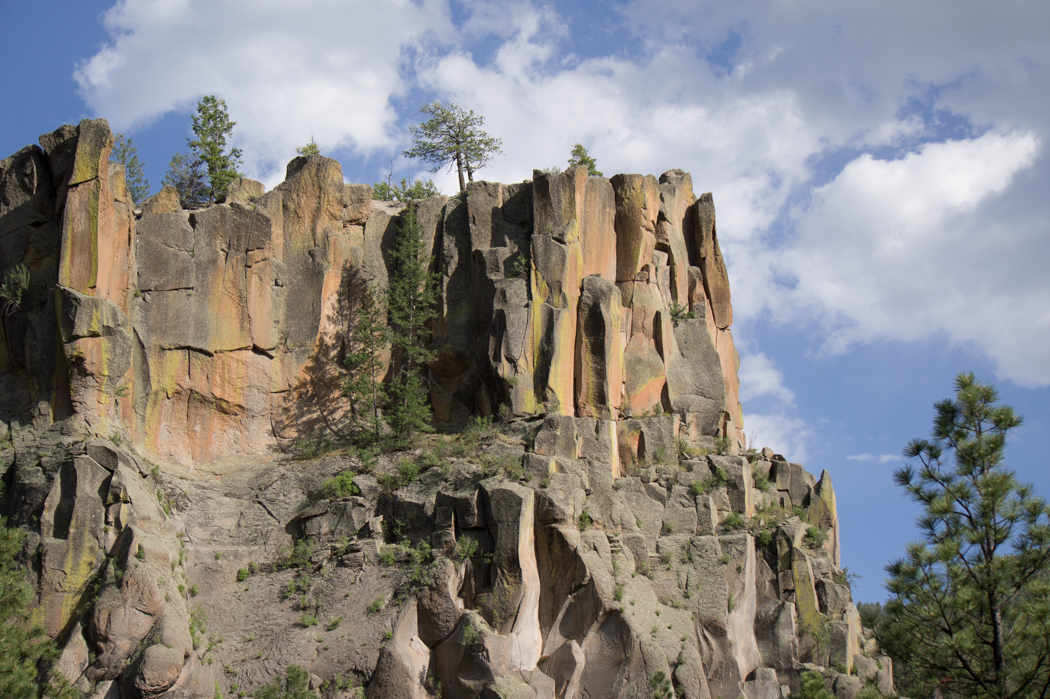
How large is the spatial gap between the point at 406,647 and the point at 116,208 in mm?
15765

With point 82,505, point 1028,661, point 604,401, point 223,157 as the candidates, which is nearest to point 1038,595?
point 1028,661

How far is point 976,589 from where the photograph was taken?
21641mm

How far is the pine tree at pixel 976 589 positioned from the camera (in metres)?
21.3

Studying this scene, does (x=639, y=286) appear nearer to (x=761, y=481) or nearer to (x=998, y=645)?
(x=761, y=481)

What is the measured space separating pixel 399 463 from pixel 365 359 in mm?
4291

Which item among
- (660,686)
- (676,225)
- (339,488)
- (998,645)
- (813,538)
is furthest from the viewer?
(676,225)

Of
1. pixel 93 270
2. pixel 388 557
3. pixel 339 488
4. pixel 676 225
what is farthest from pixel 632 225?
pixel 93 270

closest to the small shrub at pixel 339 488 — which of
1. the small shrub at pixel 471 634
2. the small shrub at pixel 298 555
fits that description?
the small shrub at pixel 298 555

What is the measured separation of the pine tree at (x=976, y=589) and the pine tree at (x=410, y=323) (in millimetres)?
18009

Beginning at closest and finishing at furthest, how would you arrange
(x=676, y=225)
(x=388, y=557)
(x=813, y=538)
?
1. (x=388, y=557)
2. (x=813, y=538)
3. (x=676, y=225)

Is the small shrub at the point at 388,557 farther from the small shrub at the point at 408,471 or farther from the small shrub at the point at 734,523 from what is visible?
the small shrub at the point at 734,523

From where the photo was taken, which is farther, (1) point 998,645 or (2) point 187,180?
(2) point 187,180

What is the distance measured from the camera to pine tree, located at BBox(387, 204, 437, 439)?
123 ft

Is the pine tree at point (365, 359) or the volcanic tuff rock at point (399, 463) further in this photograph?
the pine tree at point (365, 359)
